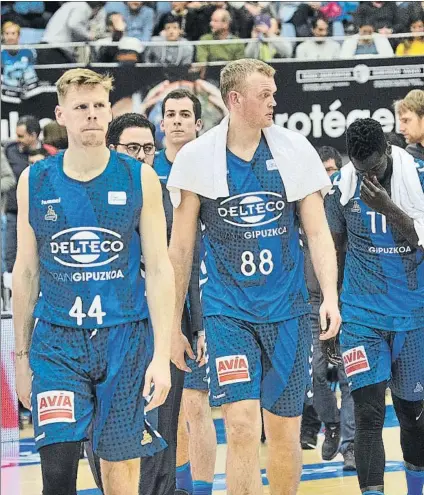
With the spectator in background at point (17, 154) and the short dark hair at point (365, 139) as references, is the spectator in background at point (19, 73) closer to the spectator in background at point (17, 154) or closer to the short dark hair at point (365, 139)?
the spectator in background at point (17, 154)

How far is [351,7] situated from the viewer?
50.7ft

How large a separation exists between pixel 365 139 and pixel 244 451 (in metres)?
1.95

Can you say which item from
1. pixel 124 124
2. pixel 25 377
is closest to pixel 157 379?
pixel 25 377

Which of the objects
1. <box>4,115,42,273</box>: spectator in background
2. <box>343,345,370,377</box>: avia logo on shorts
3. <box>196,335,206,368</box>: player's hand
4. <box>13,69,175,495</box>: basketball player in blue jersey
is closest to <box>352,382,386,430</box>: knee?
<box>343,345,370,377</box>: avia logo on shorts

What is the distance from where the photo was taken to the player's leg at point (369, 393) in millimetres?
6816

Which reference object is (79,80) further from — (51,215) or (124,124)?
(124,124)

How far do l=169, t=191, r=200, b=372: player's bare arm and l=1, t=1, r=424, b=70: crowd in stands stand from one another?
6.80 metres

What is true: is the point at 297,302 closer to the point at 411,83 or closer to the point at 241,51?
the point at 411,83

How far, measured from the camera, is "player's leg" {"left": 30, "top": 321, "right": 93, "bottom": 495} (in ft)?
16.8

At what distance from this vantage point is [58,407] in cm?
516

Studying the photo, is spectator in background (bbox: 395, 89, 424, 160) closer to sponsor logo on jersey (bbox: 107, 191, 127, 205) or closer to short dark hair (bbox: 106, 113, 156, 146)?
short dark hair (bbox: 106, 113, 156, 146)

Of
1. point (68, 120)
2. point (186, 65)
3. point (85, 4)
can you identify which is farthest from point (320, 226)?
point (85, 4)

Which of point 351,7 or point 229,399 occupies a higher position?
point 351,7

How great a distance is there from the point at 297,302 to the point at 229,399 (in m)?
0.65
